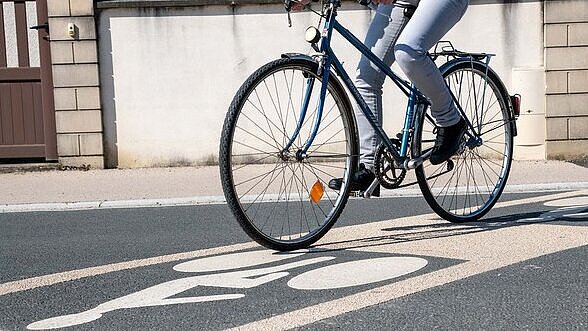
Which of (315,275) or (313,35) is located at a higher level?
(313,35)

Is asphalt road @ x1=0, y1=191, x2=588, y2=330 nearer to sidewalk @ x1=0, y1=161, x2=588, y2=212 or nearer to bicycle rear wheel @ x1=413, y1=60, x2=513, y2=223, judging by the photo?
bicycle rear wheel @ x1=413, y1=60, x2=513, y2=223

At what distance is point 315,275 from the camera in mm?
4801

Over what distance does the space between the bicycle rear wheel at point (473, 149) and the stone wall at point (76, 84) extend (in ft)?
16.1

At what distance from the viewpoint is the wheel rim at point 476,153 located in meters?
6.04

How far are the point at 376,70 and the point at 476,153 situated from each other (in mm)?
1191

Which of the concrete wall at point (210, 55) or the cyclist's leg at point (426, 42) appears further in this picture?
the concrete wall at point (210, 55)

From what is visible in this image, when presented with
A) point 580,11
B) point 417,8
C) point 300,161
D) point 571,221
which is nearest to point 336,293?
point 300,161

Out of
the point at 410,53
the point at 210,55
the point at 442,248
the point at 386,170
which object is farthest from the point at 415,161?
the point at 210,55

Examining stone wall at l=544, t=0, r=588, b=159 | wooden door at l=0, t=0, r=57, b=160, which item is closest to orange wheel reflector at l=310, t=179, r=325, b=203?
stone wall at l=544, t=0, r=588, b=159

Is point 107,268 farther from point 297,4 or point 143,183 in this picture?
point 143,183

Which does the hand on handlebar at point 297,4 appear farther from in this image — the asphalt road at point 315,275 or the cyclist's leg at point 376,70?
the asphalt road at point 315,275

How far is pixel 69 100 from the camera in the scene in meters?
10.5

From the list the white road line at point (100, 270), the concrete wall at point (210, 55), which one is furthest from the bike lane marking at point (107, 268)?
the concrete wall at point (210, 55)

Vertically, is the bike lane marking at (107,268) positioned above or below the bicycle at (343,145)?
below
